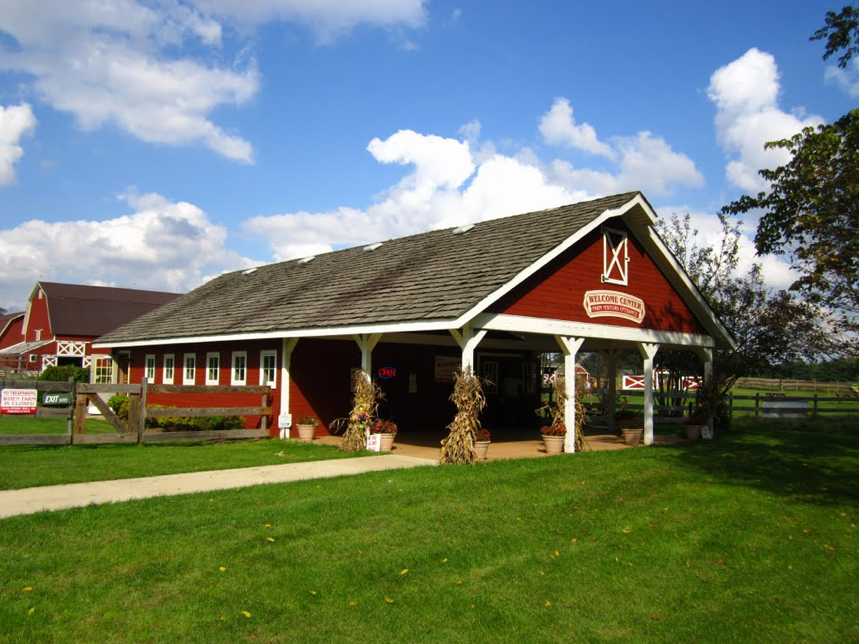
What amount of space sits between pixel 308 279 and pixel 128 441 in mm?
7962

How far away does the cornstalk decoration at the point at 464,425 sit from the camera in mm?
13141

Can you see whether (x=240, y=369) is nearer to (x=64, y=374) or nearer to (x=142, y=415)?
(x=142, y=415)

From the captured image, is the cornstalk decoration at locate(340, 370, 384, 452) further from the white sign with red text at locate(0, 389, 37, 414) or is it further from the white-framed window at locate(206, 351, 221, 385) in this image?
the white-framed window at locate(206, 351, 221, 385)

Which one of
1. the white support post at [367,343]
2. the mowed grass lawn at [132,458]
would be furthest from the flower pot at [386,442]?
the white support post at [367,343]

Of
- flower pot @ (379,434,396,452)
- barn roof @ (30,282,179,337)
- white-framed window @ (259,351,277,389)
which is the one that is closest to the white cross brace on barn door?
flower pot @ (379,434,396,452)

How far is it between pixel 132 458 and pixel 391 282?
670 cm

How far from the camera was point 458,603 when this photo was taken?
19.8 feet

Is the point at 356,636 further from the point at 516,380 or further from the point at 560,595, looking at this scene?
the point at 516,380

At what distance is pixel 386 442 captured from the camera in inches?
604

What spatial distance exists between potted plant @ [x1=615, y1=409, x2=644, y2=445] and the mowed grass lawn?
7.15 m

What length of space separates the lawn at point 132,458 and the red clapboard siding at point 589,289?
481 cm

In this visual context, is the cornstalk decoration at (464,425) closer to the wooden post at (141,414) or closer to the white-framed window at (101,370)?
the wooden post at (141,414)

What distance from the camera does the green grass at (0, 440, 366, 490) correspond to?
11.4 metres

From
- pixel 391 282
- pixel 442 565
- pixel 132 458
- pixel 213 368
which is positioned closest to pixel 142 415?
pixel 132 458
